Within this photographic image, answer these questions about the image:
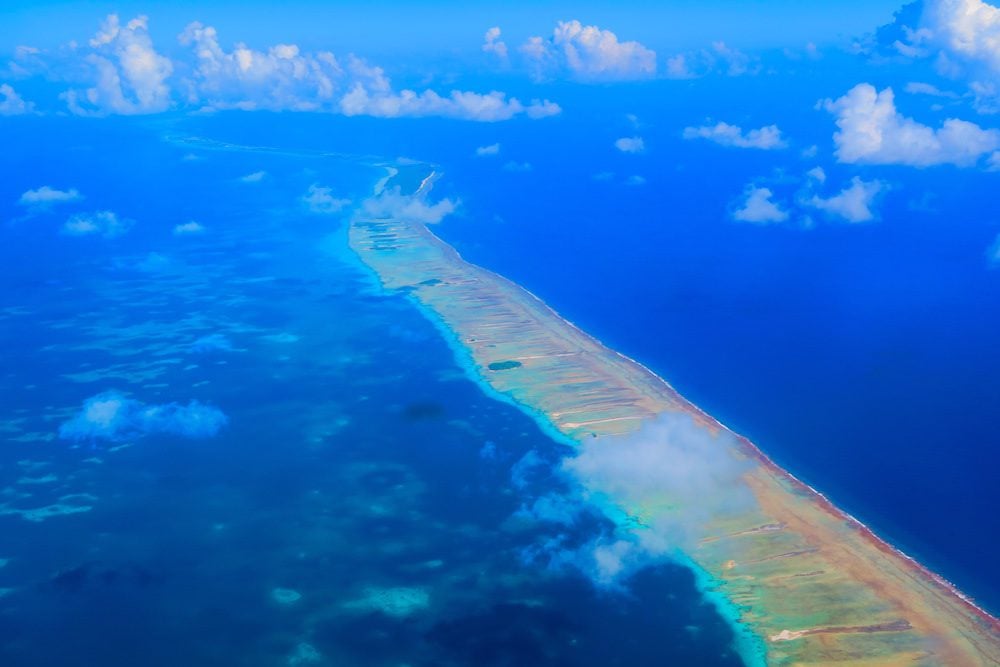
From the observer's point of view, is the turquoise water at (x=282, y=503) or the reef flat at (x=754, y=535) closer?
the reef flat at (x=754, y=535)

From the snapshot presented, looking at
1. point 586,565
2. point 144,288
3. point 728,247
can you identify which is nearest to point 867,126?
point 728,247

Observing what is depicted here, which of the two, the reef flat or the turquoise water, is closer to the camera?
the reef flat

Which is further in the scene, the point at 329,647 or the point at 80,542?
the point at 80,542

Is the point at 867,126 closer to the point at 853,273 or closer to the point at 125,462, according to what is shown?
the point at 853,273

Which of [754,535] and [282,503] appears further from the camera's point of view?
[282,503]
